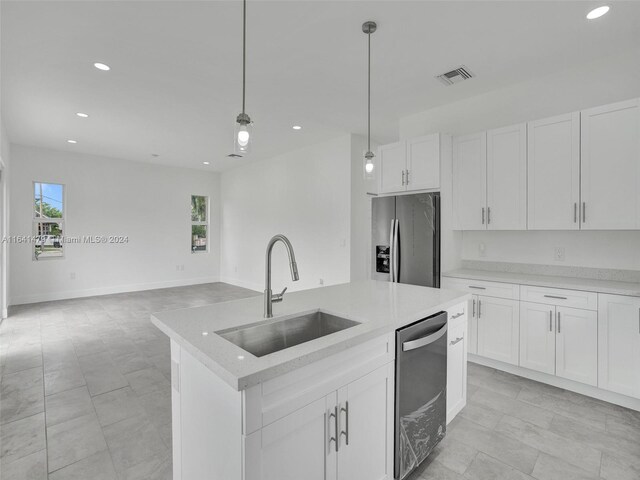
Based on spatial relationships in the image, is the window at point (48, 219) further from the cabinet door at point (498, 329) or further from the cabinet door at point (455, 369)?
the cabinet door at point (498, 329)

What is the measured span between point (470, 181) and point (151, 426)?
3627 mm

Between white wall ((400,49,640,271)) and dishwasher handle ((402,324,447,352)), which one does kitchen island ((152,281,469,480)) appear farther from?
white wall ((400,49,640,271))

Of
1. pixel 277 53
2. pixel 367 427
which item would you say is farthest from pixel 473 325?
pixel 277 53

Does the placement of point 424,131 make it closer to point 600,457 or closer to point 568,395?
point 568,395

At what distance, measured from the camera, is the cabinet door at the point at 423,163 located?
135 inches

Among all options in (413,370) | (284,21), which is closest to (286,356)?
(413,370)

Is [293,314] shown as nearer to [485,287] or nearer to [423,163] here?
[485,287]

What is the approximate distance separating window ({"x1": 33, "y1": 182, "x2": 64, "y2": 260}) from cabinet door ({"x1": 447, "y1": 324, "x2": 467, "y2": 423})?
738cm

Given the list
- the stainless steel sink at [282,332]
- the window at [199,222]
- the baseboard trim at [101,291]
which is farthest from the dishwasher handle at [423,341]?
the window at [199,222]

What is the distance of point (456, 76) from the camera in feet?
10.4

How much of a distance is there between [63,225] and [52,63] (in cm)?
443

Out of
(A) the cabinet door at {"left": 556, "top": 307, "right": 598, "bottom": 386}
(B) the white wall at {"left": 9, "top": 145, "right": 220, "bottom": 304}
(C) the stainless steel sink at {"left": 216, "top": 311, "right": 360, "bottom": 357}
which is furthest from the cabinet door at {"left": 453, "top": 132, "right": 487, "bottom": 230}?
(B) the white wall at {"left": 9, "top": 145, "right": 220, "bottom": 304}

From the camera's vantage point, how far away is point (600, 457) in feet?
6.21

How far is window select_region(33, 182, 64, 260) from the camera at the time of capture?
238 inches
